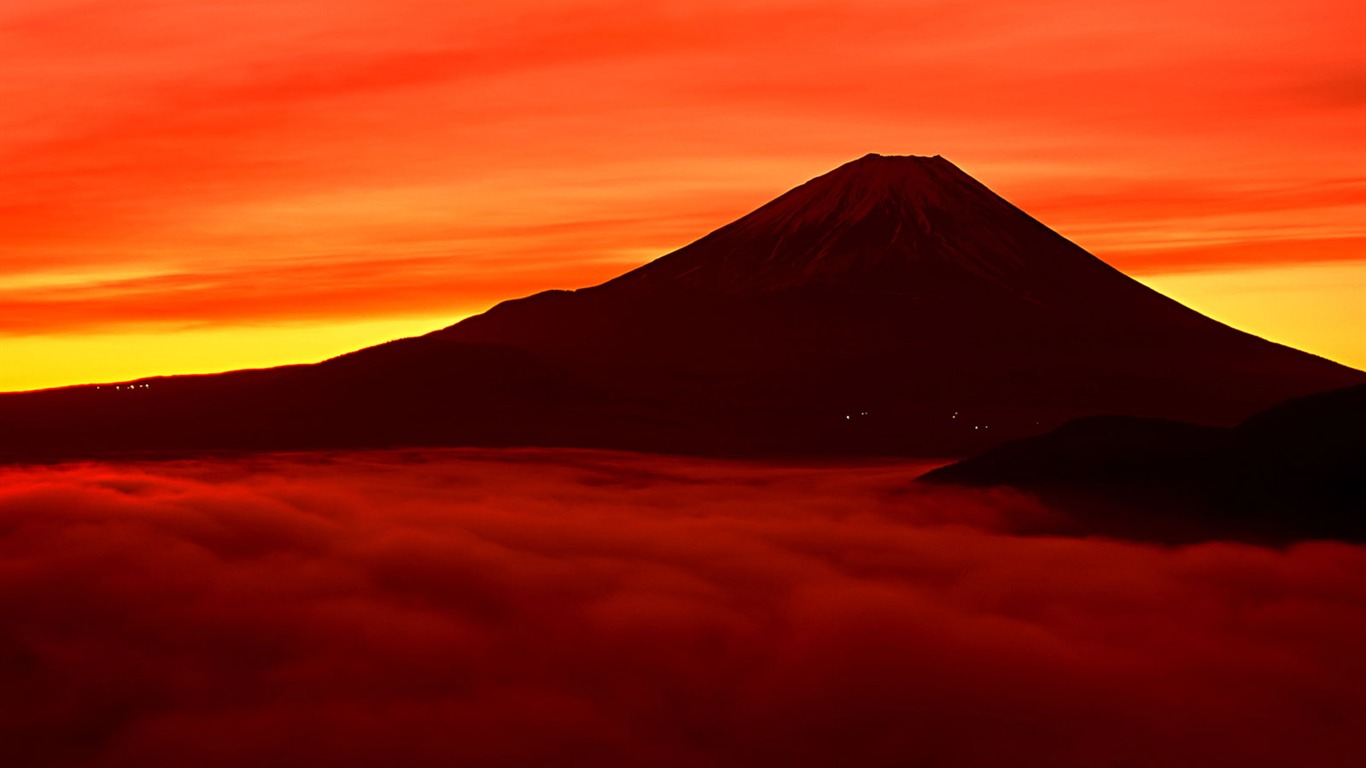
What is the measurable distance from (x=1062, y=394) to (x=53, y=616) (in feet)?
425

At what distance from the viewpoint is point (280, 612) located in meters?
72.5

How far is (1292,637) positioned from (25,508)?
60.8 m

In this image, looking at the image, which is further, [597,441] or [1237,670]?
[597,441]

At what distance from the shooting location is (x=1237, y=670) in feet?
193

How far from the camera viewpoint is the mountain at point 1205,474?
3209 inches

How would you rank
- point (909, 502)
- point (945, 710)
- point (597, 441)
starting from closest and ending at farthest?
point (945, 710) → point (909, 502) → point (597, 441)

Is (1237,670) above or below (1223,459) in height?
below

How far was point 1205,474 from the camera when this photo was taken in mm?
87375

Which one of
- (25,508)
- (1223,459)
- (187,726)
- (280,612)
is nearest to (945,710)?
(187,726)

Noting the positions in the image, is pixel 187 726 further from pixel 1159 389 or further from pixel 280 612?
pixel 1159 389

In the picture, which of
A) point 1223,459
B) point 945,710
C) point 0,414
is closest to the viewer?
point 945,710

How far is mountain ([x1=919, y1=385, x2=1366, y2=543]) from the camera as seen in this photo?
81500 millimetres

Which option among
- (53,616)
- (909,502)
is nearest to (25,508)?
(53,616)

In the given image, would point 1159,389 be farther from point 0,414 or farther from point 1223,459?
point 0,414
